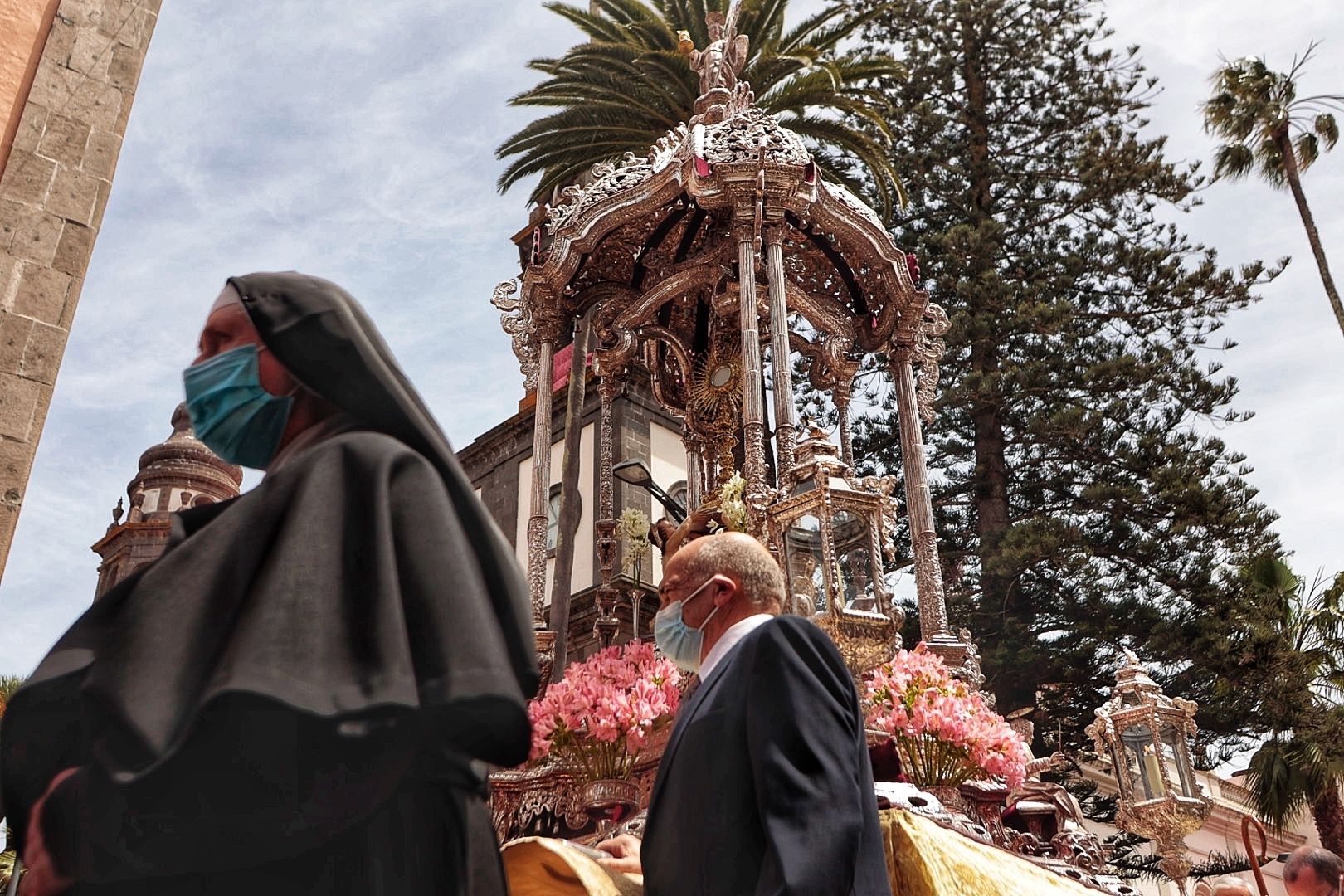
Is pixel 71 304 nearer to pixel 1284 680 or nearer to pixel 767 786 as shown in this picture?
pixel 767 786

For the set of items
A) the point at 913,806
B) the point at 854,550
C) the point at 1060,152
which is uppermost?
the point at 1060,152

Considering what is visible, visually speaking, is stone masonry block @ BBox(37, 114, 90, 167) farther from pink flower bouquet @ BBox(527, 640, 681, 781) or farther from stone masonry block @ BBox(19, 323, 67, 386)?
pink flower bouquet @ BBox(527, 640, 681, 781)

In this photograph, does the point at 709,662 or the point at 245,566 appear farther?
the point at 709,662

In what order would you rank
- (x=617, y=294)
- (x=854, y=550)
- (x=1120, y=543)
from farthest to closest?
(x=1120, y=543) → (x=617, y=294) → (x=854, y=550)

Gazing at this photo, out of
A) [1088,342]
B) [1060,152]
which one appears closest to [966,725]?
[1088,342]

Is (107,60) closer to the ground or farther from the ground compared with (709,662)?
farther from the ground

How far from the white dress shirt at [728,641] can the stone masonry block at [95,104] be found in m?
5.65

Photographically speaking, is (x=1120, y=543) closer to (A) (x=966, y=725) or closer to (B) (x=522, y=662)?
(A) (x=966, y=725)

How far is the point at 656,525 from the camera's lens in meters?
7.69

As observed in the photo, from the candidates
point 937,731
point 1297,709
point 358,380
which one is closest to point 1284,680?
point 1297,709

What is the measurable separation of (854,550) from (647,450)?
15.7 meters

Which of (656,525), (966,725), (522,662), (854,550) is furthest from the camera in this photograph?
(656,525)

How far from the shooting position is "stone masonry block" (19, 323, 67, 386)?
5.96 metres

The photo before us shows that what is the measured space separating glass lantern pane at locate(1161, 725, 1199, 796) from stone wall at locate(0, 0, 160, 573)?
6.77 m
